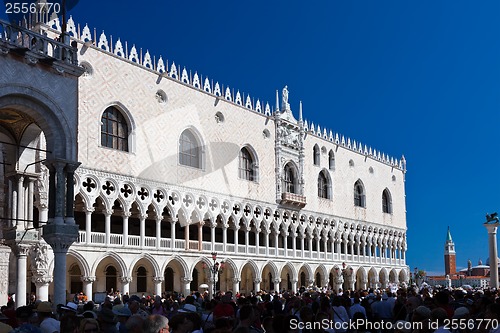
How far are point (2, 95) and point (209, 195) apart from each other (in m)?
17.4

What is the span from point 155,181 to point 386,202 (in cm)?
2375

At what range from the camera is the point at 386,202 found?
4569cm

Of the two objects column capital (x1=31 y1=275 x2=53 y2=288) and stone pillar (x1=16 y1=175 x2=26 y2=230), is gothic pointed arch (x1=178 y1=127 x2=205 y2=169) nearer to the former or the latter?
column capital (x1=31 y1=275 x2=53 y2=288)

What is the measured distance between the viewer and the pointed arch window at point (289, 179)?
1367 inches

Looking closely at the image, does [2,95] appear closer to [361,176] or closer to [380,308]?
[380,308]

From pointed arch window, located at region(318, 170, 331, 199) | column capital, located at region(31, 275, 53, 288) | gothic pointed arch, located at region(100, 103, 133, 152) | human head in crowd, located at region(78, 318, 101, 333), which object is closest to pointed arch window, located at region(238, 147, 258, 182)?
pointed arch window, located at region(318, 170, 331, 199)

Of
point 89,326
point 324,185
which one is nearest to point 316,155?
point 324,185

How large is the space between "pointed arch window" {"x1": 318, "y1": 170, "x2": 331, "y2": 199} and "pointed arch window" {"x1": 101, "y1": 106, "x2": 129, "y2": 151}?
15.5 meters

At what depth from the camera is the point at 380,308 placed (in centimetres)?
1121

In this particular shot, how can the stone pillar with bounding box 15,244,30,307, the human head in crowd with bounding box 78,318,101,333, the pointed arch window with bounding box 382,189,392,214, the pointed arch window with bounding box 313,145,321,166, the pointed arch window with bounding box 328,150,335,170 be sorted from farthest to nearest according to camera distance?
1. the pointed arch window with bounding box 382,189,392,214
2. the pointed arch window with bounding box 328,150,335,170
3. the pointed arch window with bounding box 313,145,321,166
4. the stone pillar with bounding box 15,244,30,307
5. the human head in crowd with bounding box 78,318,101,333

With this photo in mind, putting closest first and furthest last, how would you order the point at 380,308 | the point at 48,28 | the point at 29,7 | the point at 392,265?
1. the point at 380,308
2. the point at 29,7
3. the point at 48,28
4. the point at 392,265

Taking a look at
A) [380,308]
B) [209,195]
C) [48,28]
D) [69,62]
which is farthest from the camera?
[209,195]

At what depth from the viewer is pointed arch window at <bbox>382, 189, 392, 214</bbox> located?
4522 centimetres

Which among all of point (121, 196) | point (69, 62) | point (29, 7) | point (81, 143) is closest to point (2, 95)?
point (69, 62)
